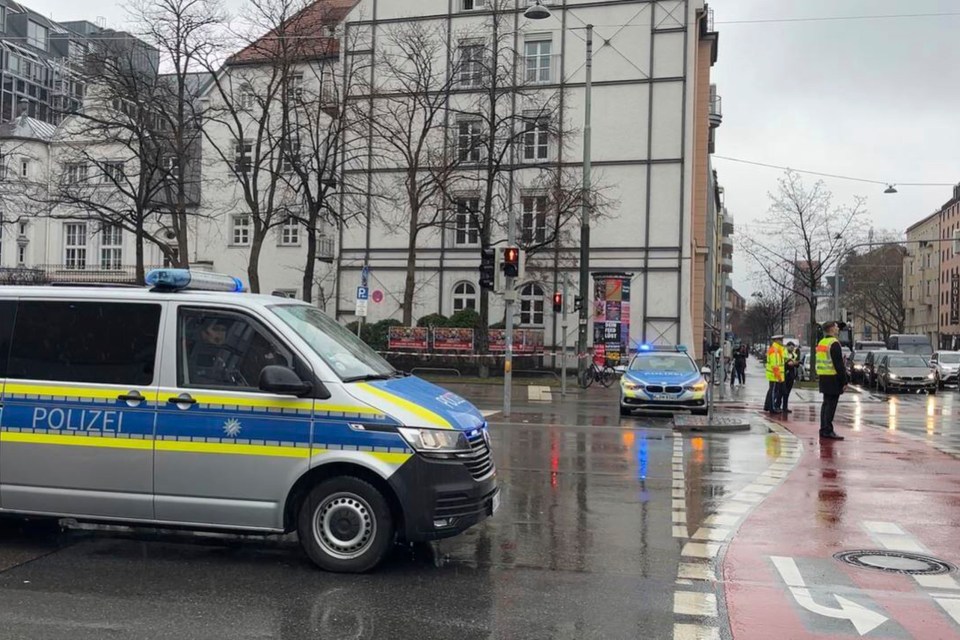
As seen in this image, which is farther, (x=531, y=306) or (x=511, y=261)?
(x=531, y=306)

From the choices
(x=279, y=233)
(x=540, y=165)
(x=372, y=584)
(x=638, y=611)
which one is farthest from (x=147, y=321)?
(x=279, y=233)

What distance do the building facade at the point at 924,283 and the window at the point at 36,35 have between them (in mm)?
92041

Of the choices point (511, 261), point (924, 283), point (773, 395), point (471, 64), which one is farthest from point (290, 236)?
point (924, 283)

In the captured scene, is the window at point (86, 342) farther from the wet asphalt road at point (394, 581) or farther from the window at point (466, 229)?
the window at point (466, 229)

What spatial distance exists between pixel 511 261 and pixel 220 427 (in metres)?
13.7

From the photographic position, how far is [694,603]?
5.79 meters

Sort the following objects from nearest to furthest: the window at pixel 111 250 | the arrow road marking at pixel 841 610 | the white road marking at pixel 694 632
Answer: the white road marking at pixel 694 632 → the arrow road marking at pixel 841 610 → the window at pixel 111 250

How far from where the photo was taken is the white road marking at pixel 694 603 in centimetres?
561

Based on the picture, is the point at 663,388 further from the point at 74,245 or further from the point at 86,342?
the point at 74,245

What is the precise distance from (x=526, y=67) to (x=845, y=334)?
68.3ft

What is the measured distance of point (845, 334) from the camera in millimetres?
45625

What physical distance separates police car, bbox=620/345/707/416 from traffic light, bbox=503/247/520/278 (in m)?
3.57

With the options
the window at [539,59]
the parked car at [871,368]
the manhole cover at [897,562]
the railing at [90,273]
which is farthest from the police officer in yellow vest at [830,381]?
the railing at [90,273]

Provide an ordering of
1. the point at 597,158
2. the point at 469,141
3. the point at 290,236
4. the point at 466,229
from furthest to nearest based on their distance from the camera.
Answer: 1. the point at 290,236
2. the point at 466,229
3. the point at 597,158
4. the point at 469,141
